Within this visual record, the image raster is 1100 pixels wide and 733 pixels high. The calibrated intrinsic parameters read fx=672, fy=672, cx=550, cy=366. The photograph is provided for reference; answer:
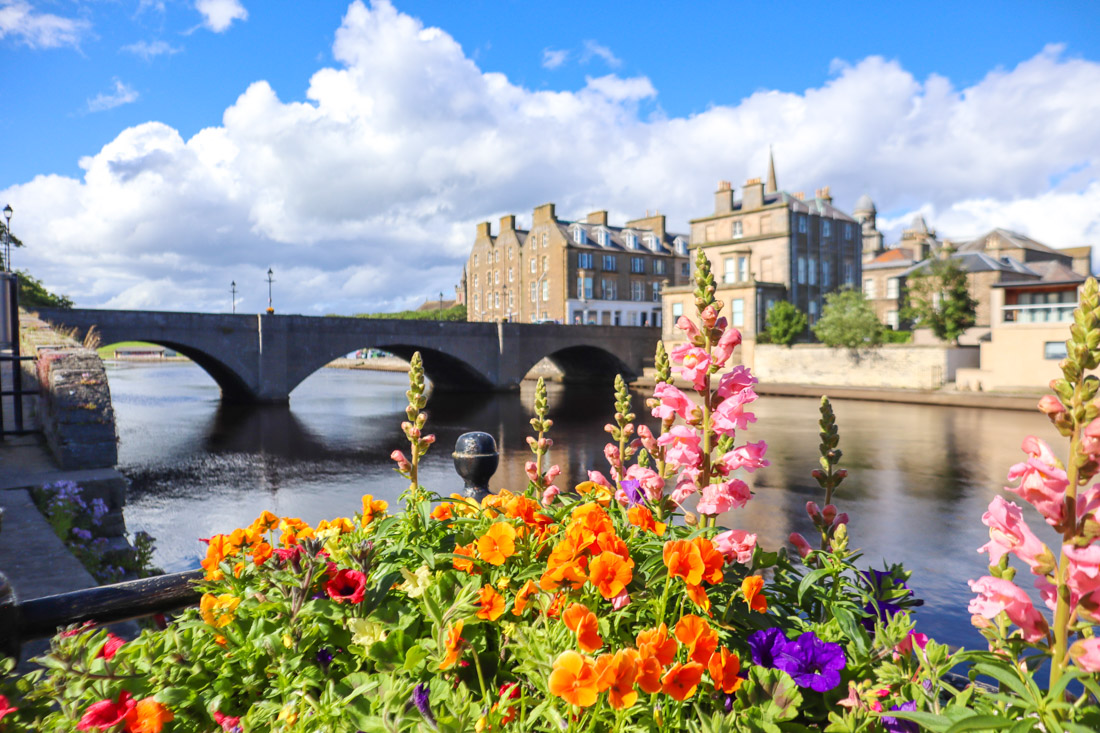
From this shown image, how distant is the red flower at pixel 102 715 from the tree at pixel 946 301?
137 feet

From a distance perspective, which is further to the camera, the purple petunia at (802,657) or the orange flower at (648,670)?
the purple petunia at (802,657)

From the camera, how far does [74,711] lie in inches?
51.5

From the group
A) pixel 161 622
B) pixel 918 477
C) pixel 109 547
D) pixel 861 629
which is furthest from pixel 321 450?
pixel 861 629

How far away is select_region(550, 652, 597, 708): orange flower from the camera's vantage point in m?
1.19

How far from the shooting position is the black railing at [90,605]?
163 centimetres

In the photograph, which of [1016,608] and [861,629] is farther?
[861,629]

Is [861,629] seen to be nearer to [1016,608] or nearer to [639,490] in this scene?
[1016,608]

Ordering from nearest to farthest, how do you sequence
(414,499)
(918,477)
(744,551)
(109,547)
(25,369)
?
(744,551), (414,499), (109,547), (25,369), (918,477)

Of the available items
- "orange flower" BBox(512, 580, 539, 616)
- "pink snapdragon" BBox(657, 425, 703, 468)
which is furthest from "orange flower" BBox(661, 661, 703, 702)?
"pink snapdragon" BBox(657, 425, 703, 468)

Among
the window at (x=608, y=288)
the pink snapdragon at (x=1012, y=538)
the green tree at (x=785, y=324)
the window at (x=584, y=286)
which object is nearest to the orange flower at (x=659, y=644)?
the pink snapdragon at (x=1012, y=538)

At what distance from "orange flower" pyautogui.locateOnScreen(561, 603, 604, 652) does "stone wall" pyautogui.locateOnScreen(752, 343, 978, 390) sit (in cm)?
3838

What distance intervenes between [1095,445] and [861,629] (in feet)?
2.23

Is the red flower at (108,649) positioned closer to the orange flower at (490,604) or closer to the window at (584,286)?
the orange flower at (490,604)

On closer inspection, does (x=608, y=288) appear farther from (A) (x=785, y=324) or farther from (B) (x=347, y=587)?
(B) (x=347, y=587)
